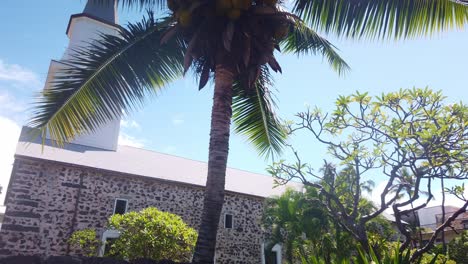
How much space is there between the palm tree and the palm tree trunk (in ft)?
0.05

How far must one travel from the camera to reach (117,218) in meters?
11.6

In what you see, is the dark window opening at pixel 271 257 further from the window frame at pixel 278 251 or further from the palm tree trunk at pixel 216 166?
the palm tree trunk at pixel 216 166

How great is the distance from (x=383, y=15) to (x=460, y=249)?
20.5m

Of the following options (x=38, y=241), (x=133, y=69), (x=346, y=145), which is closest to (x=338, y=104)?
(x=346, y=145)

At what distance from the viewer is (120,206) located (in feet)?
51.9

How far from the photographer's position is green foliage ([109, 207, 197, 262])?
10.6 m

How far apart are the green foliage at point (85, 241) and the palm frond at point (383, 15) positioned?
10.2 meters

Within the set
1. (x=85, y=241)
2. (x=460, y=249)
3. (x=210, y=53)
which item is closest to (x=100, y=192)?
(x=85, y=241)

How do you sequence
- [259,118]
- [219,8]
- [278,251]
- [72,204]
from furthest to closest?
[278,251], [72,204], [259,118], [219,8]

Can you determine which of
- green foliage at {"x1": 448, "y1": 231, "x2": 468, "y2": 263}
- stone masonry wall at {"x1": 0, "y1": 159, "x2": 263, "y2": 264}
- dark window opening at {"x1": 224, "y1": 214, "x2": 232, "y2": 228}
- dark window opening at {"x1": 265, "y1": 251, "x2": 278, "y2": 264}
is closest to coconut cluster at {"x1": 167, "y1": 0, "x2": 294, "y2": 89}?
stone masonry wall at {"x1": 0, "y1": 159, "x2": 263, "y2": 264}

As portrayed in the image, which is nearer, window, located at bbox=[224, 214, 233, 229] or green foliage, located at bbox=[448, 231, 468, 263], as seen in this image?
window, located at bbox=[224, 214, 233, 229]

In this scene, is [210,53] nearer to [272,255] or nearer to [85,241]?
[85,241]

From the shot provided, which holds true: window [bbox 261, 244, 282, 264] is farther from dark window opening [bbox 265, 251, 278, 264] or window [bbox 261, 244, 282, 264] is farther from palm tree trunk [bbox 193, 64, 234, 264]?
palm tree trunk [bbox 193, 64, 234, 264]

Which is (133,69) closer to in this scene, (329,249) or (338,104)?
(338,104)
